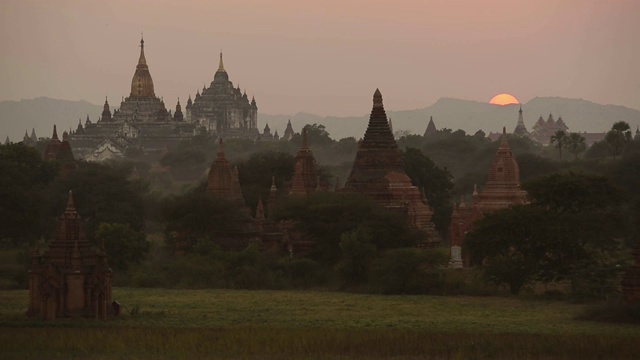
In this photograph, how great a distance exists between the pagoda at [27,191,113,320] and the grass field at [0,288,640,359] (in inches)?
20.3

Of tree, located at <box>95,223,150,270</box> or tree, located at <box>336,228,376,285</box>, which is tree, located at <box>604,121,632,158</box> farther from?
tree, located at <box>336,228,376,285</box>

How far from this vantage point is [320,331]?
111 ft

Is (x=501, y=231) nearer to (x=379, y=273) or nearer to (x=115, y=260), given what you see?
(x=379, y=273)

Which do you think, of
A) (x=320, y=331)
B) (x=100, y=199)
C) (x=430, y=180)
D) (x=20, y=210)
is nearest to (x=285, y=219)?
(x=20, y=210)

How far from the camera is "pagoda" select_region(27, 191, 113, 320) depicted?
1412 inches

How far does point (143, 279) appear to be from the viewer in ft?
151

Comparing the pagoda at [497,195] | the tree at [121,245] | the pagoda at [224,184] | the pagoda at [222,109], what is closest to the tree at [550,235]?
the pagoda at [497,195]

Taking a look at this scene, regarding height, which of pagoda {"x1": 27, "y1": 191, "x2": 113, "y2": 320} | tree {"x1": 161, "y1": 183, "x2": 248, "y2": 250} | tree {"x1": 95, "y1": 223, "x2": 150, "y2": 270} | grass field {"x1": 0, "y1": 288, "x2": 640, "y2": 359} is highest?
tree {"x1": 161, "y1": 183, "x2": 248, "y2": 250}

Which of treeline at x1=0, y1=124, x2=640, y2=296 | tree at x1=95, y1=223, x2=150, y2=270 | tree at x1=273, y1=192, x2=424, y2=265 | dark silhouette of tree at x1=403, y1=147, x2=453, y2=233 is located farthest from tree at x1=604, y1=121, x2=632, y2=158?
tree at x1=95, y1=223, x2=150, y2=270

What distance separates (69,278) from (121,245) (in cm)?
1307

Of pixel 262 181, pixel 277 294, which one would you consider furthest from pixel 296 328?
pixel 262 181

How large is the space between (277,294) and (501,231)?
239 inches

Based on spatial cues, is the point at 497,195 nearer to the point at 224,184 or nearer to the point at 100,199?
the point at 224,184

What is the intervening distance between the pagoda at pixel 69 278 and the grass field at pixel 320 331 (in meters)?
A: 0.52
